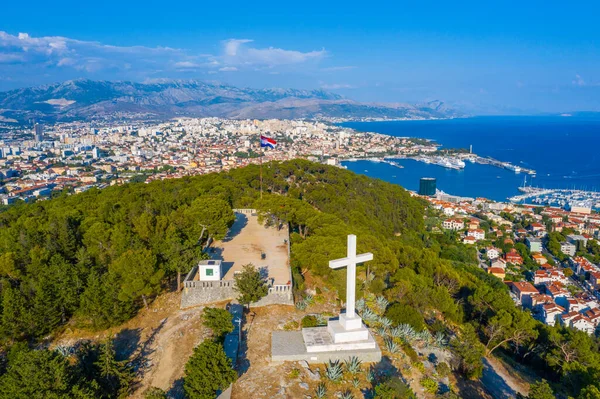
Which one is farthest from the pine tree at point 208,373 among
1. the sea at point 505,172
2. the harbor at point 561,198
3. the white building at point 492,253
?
the sea at point 505,172

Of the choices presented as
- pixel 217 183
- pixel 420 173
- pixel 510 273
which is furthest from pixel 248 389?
pixel 420 173

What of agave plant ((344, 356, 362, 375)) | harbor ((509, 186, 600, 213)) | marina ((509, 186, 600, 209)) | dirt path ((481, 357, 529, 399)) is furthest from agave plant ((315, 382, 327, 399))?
marina ((509, 186, 600, 209))

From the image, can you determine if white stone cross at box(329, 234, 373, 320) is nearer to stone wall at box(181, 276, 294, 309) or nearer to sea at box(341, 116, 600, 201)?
stone wall at box(181, 276, 294, 309)

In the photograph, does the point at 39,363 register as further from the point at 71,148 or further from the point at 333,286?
the point at 71,148

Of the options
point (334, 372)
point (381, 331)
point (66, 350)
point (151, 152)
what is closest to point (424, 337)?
point (381, 331)

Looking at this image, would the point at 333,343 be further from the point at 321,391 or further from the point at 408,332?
the point at 408,332
